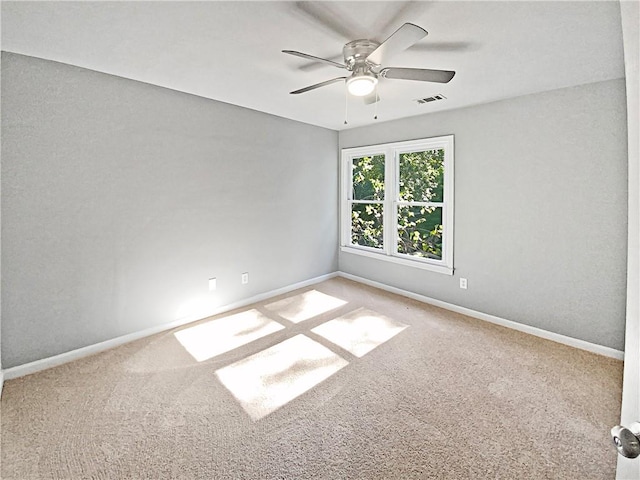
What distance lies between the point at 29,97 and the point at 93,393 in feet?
7.27

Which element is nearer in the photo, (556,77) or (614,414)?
(614,414)

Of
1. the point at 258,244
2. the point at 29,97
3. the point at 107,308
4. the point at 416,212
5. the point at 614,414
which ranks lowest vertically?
the point at 614,414

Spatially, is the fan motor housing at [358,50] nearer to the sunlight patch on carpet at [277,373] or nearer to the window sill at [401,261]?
the sunlight patch on carpet at [277,373]

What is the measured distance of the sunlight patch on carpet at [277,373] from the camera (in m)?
2.29

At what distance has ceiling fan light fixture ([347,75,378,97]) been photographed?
7.22ft

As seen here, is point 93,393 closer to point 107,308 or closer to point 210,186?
point 107,308

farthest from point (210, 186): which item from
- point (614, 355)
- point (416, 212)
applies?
point (614, 355)

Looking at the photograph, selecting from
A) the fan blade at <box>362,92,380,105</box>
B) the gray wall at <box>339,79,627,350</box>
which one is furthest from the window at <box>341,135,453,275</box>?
the fan blade at <box>362,92,380,105</box>

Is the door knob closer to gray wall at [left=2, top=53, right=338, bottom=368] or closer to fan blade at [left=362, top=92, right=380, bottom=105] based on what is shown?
fan blade at [left=362, top=92, right=380, bottom=105]

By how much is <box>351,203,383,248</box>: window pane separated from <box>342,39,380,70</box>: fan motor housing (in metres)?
2.87

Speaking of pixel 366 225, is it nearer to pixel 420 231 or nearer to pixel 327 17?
pixel 420 231

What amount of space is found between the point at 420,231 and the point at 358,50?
9.05 feet

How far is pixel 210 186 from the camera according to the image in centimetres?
365

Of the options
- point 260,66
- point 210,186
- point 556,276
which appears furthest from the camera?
point 210,186
